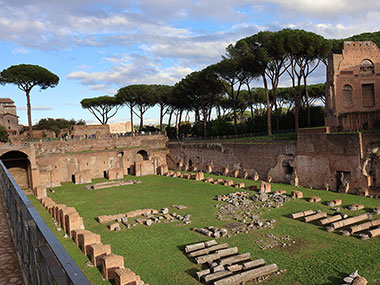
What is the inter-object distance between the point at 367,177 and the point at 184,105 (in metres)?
25.3

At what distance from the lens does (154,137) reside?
109ft

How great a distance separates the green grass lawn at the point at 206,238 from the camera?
8.18 metres

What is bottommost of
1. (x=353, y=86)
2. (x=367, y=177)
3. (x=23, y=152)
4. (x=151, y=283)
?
(x=151, y=283)

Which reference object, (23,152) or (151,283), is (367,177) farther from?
(23,152)

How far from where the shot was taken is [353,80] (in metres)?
19.9

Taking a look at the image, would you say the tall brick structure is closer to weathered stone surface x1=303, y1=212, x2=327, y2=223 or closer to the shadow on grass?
weathered stone surface x1=303, y1=212, x2=327, y2=223

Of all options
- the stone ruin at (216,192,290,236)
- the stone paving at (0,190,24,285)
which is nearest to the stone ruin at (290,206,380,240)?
the stone ruin at (216,192,290,236)

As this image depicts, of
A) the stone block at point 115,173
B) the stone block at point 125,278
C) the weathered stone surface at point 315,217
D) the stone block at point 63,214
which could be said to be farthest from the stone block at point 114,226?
the stone block at point 115,173

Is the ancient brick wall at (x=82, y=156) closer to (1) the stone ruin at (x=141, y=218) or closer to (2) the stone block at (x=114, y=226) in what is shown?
(1) the stone ruin at (x=141, y=218)

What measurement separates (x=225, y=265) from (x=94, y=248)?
12.5 feet

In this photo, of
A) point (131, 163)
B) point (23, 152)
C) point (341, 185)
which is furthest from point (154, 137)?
point (341, 185)

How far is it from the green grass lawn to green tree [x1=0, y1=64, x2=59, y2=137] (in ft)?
58.0

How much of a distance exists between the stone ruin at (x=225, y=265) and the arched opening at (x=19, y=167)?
63.7 feet

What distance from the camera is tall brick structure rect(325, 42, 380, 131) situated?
64.6 feet
